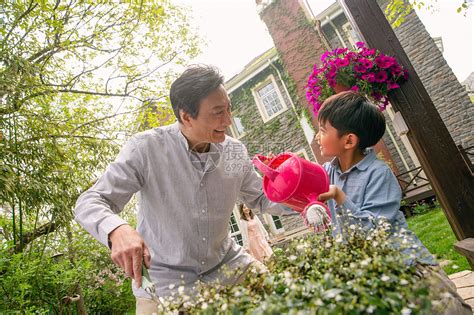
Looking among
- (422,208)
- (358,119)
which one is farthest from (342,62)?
(422,208)

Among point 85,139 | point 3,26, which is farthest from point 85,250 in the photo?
point 3,26

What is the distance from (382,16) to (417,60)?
26.3ft

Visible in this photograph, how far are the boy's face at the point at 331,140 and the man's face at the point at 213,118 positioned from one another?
530 millimetres

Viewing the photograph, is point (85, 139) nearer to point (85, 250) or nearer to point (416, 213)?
point (85, 250)

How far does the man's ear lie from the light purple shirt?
88 mm

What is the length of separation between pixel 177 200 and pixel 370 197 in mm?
961

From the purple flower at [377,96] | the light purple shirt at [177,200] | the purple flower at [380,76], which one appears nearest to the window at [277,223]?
the purple flower at [377,96]

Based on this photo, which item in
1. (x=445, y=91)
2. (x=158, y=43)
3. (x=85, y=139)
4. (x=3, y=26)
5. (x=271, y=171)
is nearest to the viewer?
(x=271, y=171)

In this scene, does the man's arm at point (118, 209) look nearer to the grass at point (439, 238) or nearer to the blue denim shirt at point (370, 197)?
the blue denim shirt at point (370, 197)

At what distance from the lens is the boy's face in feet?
5.35

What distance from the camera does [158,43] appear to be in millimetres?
8094

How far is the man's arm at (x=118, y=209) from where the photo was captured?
1.10 m

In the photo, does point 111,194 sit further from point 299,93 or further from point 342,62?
point 299,93

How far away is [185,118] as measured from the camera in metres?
1.83
